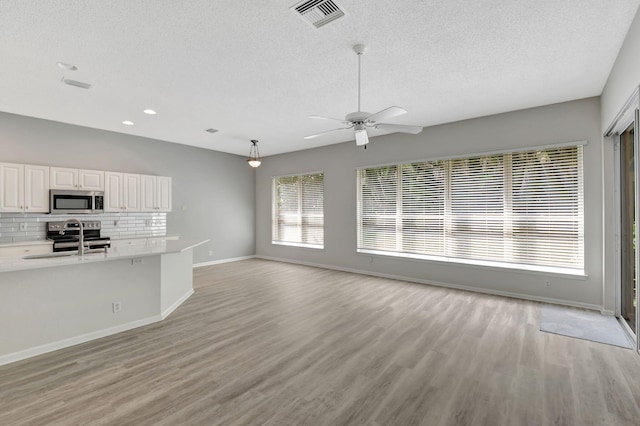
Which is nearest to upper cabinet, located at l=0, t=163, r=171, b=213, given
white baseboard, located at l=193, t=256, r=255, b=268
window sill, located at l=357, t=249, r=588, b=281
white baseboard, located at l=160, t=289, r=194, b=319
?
white baseboard, located at l=193, t=256, r=255, b=268

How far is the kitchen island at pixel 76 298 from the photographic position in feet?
8.87

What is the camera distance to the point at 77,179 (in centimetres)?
518

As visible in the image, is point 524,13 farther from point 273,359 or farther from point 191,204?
point 191,204

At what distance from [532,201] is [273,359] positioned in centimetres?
449

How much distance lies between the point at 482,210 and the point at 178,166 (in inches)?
260

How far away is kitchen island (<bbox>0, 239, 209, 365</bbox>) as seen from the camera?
2705 millimetres

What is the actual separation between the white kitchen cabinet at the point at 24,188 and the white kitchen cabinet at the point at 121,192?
871mm

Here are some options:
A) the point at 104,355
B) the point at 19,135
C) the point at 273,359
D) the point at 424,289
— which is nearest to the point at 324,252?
the point at 424,289

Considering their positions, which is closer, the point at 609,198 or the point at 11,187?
the point at 609,198

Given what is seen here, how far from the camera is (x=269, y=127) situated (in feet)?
18.3

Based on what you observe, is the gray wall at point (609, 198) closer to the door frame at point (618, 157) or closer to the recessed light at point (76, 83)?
the door frame at point (618, 157)

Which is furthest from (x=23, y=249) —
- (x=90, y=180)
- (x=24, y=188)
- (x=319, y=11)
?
(x=319, y=11)

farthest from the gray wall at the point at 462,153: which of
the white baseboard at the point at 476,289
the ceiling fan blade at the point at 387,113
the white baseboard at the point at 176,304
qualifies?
the white baseboard at the point at 176,304

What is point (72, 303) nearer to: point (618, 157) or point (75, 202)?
point (75, 202)
